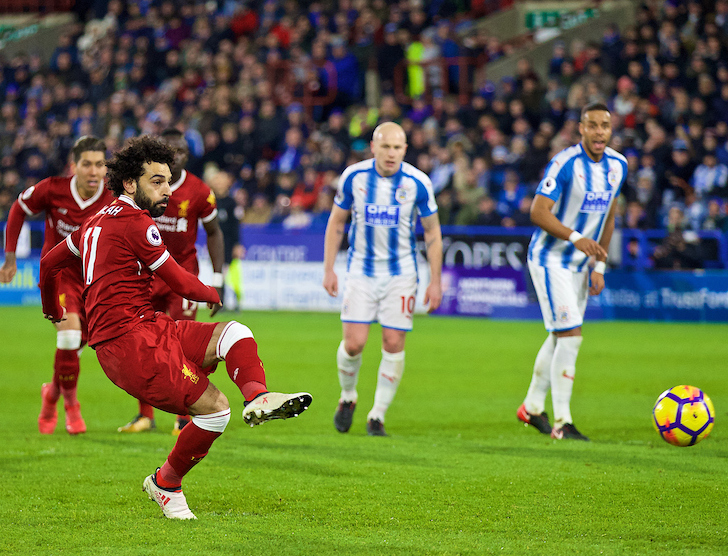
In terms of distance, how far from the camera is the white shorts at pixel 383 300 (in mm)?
7762

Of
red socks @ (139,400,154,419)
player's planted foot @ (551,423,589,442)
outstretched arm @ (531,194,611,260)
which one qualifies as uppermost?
outstretched arm @ (531,194,611,260)

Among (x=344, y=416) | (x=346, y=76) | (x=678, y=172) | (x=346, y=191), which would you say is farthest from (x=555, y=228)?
(x=346, y=76)

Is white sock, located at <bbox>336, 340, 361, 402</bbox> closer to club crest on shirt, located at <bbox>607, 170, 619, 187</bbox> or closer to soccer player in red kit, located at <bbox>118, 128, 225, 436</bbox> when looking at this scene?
soccer player in red kit, located at <bbox>118, 128, 225, 436</bbox>

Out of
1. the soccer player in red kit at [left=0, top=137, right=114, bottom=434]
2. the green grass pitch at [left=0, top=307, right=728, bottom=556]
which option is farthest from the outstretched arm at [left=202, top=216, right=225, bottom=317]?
the green grass pitch at [left=0, top=307, right=728, bottom=556]

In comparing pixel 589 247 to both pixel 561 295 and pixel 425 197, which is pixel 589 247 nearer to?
pixel 561 295

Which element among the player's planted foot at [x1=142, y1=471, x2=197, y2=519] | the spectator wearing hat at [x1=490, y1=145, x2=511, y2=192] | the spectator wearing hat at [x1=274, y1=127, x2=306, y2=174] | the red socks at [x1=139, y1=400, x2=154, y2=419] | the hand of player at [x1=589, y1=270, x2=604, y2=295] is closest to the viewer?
the player's planted foot at [x1=142, y1=471, x2=197, y2=519]

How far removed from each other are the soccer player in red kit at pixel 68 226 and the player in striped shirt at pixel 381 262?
6.28 feet

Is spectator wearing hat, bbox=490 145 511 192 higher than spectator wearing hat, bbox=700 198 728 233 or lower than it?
higher

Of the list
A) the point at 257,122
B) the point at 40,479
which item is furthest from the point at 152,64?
the point at 40,479

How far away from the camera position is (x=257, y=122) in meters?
22.7

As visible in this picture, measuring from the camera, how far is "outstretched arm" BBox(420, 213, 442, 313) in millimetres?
7578

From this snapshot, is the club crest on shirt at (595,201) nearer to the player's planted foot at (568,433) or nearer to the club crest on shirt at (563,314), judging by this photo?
the club crest on shirt at (563,314)

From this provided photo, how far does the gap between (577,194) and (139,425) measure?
12.9 ft

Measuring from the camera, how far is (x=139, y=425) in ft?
26.2
